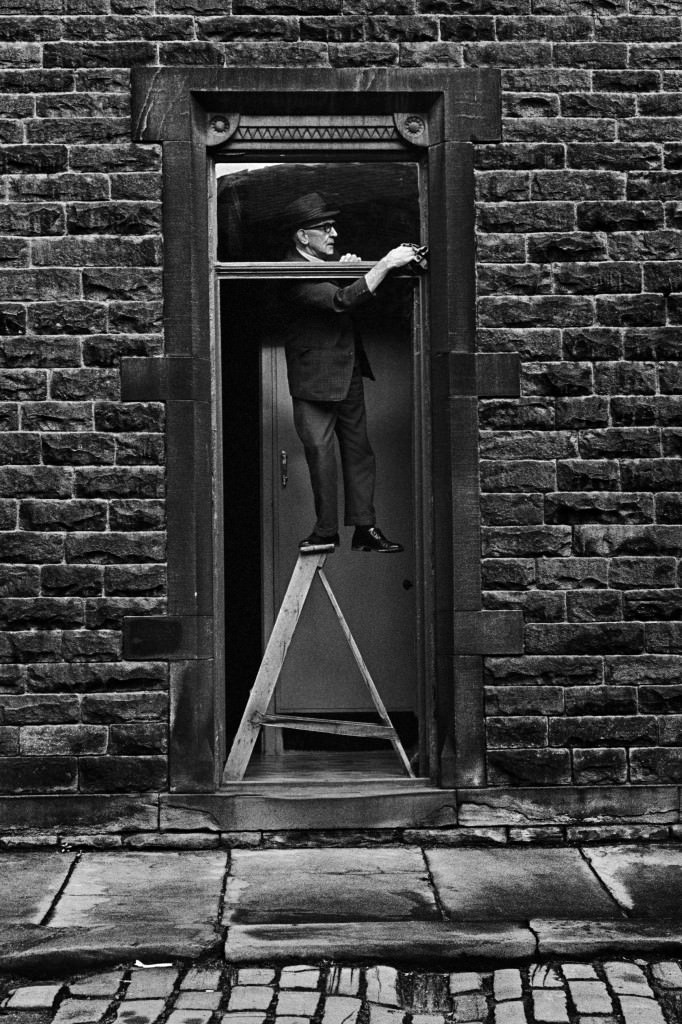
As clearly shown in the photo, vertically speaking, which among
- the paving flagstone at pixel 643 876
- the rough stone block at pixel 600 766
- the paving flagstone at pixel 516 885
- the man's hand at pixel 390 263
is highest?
the man's hand at pixel 390 263

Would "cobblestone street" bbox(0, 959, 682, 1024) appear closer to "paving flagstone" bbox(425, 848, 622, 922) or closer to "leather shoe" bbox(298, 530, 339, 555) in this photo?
"paving flagstone" bbox(425, 848, 622, 922)

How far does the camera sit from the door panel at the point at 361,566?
7.23 m

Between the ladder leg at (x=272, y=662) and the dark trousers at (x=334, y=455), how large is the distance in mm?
261

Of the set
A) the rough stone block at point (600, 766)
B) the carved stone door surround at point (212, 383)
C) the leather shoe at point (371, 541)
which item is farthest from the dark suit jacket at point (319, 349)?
the rough stone block at point (600, 766)

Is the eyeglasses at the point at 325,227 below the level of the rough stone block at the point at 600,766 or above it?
above

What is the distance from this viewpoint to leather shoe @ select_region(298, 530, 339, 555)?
7.20m

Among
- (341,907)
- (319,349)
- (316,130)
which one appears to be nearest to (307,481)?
(319,349)

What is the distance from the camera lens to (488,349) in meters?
6.77

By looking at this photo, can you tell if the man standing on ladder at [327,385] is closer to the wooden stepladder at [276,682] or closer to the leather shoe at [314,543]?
the leather shoe at [314,543]

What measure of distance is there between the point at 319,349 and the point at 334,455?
62 cm

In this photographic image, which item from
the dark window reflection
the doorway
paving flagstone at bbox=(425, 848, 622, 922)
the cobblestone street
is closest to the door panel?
the doorway

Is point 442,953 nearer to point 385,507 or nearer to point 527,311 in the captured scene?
point 385,507

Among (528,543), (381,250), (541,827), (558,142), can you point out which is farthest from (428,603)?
(558,142)

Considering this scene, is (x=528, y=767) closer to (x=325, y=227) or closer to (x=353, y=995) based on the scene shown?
(x=353, y=995)
